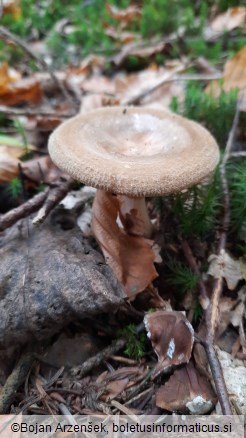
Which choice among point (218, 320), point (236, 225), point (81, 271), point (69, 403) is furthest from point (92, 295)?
point (236, 225)

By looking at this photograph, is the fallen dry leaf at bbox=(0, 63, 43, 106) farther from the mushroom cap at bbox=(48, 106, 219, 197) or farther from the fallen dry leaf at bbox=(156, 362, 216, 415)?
the fallen dry leaf at bbox=(156, 362, 216, 415)

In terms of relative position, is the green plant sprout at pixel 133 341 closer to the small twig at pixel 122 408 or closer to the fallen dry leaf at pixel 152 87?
the small twig at pixel 122 408

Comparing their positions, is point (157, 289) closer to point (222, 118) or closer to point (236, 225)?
point (236, 225)

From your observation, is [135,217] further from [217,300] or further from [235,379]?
[235,379]

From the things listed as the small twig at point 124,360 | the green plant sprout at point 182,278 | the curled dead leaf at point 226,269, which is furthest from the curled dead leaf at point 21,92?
the small twig at point 124,360

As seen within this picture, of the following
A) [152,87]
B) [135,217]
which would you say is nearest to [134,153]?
[135,217]
